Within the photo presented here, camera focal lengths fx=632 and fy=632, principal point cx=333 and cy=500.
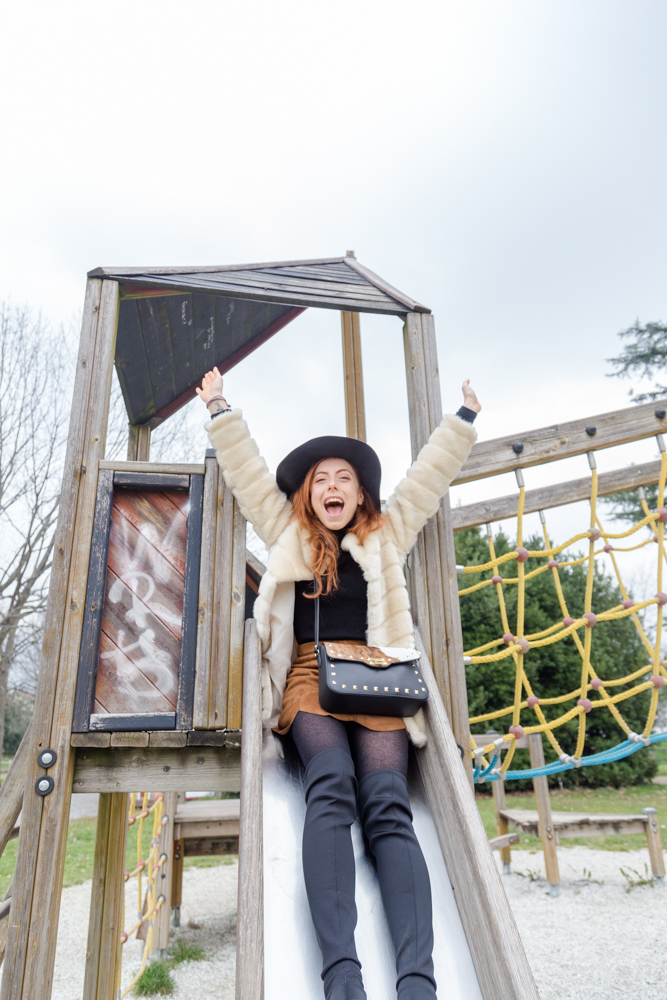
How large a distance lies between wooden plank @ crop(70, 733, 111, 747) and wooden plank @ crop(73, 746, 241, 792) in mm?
100

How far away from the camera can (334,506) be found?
2428 mm

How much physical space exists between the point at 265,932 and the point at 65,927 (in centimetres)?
584

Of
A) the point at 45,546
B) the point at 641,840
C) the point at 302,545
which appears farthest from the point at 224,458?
the point at 45,546

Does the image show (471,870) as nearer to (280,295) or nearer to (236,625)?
(236,625)

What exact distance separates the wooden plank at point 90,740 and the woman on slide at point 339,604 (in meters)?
0.58

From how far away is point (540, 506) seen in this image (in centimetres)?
322

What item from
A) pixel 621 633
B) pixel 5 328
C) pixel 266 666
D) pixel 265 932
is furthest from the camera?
pixel 621 633

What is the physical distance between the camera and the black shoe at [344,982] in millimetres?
1348

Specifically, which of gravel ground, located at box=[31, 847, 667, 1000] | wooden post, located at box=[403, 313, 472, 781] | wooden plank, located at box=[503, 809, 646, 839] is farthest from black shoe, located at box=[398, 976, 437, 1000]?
wooden plank, located at box=[503, 809, 646, 839]

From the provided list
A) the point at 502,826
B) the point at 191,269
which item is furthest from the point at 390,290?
the point at 502,826

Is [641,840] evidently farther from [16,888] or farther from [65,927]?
[16,888]

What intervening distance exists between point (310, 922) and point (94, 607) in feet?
4.32

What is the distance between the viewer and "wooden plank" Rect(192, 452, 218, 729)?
2301mm

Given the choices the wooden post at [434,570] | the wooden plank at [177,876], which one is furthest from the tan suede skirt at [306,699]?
the wooden plank at [177,876]
